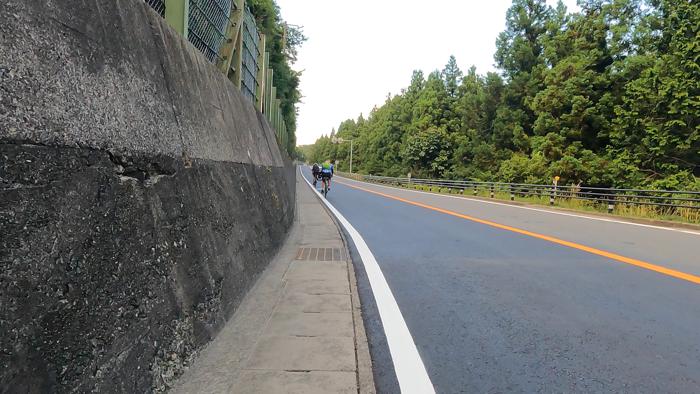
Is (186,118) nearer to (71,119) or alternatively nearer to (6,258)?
(71,119)

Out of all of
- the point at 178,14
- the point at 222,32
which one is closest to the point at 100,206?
the point at 178,14

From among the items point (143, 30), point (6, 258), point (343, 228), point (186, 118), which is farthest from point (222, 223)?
point (343, 228)

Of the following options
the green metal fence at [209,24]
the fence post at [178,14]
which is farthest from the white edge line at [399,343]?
the green metal fence at [209,24]

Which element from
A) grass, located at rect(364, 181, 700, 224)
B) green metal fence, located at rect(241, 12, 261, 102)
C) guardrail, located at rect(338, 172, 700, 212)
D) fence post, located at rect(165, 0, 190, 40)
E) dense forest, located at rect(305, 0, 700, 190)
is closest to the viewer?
fence post, located at rect(165, 0, 190, 40)

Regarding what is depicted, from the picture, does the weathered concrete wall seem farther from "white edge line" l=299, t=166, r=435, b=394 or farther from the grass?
the grass

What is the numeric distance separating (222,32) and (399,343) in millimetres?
5293

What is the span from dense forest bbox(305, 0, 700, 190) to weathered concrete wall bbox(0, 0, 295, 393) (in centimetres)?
2715

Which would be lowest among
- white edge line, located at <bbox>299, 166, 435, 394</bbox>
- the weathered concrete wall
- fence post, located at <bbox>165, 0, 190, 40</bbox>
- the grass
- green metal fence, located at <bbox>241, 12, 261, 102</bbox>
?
white edge line, located at <bbox>299, 166, 435, 394</bbox>

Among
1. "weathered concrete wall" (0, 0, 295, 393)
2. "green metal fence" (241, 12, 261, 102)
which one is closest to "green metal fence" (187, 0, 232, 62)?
"green metal fence" (241, 12, 261, 102)

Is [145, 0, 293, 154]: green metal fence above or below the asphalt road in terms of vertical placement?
above

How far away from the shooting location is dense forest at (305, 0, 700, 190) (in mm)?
25109

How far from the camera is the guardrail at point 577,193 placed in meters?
16.4

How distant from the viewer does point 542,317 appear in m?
4.27

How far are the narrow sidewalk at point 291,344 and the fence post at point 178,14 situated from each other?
293cm
